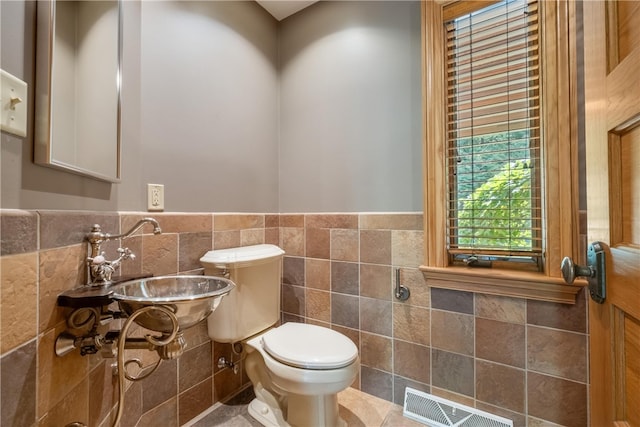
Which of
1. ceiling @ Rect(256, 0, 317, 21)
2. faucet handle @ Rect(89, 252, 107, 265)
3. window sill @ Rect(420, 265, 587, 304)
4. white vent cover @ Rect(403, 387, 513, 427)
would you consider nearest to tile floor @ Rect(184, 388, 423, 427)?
white vent cover @ Rect(403, 387, 513, 427)

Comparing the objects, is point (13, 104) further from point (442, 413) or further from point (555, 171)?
point (442, 413)

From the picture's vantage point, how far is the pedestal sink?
753 millimetres

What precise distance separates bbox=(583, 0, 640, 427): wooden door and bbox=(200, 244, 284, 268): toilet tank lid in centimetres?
125

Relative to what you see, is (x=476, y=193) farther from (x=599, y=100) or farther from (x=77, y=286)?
(x=77, y=286)

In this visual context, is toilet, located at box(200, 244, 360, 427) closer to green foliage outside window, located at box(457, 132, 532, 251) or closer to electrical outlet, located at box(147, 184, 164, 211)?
electrical outlet, located at box(147, 184, 164, 211)

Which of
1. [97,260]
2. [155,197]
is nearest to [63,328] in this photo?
[97,260]

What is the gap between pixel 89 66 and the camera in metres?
0.90

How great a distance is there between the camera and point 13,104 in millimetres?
565

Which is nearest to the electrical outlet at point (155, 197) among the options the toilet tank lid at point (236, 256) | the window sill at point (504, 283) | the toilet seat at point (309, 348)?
the toilet tank lid at point (236, 256)

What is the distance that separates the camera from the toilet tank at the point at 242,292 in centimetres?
138

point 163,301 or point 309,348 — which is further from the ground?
point 163,301

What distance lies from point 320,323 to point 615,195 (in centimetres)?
151

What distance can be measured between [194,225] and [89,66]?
0.75 meters

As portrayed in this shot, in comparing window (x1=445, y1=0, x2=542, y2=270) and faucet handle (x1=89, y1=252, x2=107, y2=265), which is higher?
window (x1=445, y1=0, x2=542, y2=270)
